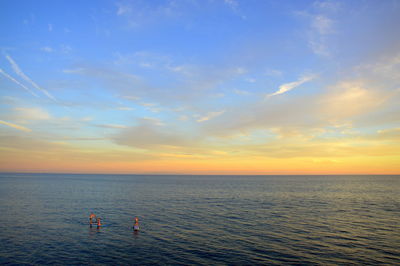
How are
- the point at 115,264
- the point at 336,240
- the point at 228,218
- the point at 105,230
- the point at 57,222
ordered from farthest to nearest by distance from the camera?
the point at 228,218 < the point at 57,222 < the point at 105,230 < the point at 336,240 < the point at 115,264

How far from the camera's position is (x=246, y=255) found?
29.4 meters

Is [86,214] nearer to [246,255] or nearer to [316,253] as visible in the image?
[246,255]

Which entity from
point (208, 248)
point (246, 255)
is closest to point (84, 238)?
point (208, 248)

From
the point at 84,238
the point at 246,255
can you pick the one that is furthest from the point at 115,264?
the point at 246,255

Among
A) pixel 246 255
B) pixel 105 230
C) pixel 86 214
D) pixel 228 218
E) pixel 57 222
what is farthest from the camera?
pixel 86 214

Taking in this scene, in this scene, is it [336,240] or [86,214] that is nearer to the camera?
[336,240]

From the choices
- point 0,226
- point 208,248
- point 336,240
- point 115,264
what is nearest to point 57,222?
point 0,226

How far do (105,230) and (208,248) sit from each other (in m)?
19.0

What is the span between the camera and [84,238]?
1433 inches

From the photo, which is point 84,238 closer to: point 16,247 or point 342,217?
point 16,247

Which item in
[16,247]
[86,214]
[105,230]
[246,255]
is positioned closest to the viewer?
[246,255]

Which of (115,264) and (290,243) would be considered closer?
(115,264)

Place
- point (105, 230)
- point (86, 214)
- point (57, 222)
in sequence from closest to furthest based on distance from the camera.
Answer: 1. point (105, 230)
2. point (57, 222)
3. point (86, 214)

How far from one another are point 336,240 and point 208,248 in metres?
18.7
